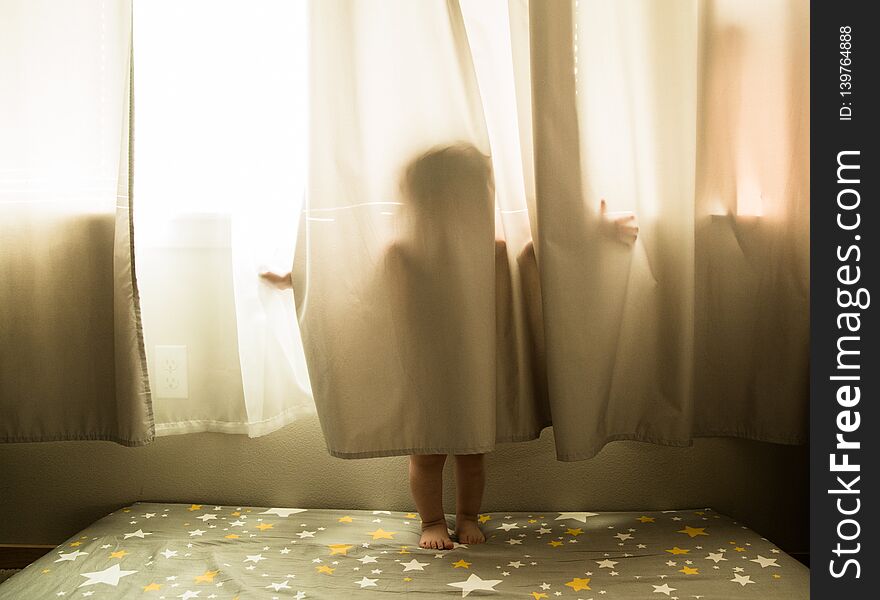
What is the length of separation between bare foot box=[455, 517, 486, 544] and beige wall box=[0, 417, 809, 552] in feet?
0.48

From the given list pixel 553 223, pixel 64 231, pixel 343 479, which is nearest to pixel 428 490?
pixel 343 479

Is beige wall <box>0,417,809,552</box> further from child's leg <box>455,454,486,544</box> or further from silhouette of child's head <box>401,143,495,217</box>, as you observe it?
silhouette of child's head <box>401,143,495,217</box>

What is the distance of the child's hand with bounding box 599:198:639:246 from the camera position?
1367 millimetres

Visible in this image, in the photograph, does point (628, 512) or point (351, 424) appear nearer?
point (351, 424)

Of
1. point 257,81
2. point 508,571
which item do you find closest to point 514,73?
point 257,81

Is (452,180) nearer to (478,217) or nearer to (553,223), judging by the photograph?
(478,217)

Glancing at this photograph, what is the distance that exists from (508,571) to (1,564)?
3.72 feet

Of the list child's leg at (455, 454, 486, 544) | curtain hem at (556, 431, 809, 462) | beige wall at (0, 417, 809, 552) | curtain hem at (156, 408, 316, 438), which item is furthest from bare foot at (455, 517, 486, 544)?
curtain hem at (156, 408, 316, 438)

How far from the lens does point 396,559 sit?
132cm

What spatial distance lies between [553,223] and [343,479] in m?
0.71

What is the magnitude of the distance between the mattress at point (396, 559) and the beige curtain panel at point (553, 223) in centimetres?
19

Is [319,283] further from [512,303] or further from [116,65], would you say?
[116,65]

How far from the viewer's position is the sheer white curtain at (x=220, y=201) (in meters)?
1.41

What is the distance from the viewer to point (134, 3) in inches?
55.9
